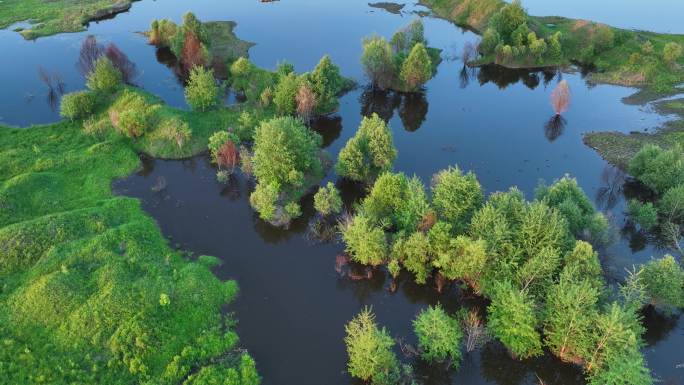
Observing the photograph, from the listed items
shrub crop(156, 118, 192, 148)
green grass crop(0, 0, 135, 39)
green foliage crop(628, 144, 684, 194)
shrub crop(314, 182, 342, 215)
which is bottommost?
green grass crop(0, 0, 135, 39)

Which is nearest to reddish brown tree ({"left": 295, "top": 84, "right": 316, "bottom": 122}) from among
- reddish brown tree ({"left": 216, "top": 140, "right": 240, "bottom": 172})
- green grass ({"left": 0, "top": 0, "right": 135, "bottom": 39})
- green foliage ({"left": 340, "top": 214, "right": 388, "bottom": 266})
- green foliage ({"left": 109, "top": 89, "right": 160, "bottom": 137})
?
reddish brown tree ({"left": 216, "top": 140, "right": 240, "bottom": 172})

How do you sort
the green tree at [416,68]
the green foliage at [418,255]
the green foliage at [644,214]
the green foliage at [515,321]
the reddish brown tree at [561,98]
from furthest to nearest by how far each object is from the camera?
the green tree at [416,68] → the reddish brown tree at [561,98] → the green foliage at [644,214] → the green foliage at [418,255] → the green foliage at [515,321]

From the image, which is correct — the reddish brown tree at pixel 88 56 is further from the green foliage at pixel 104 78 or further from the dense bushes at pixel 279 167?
the dense bushes at pixel 279 167

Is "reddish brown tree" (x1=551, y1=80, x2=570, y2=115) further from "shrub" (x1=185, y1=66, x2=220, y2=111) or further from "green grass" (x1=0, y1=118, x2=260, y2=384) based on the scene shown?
"green grass" (x1=0, y1=118, x2=260, y2=384)

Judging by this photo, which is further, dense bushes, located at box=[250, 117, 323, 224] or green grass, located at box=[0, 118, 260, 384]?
dense bushes, located at box=[250, 117, 323, 224]

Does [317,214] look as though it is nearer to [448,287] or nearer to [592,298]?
[448,287]

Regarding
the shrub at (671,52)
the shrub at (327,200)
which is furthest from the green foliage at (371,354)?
the shrub at (671,52)
